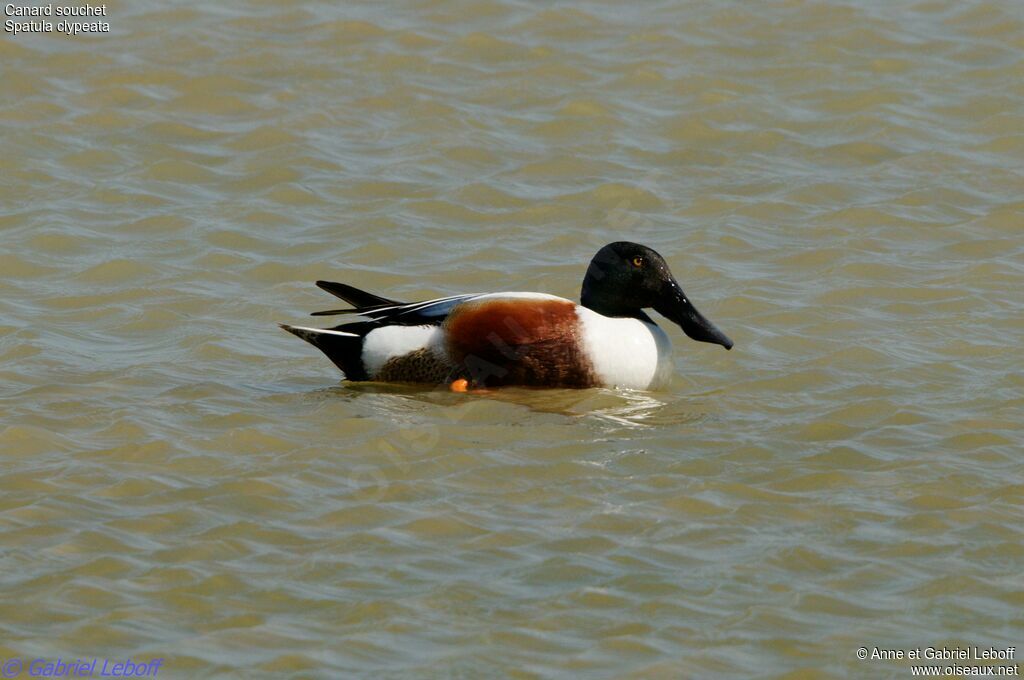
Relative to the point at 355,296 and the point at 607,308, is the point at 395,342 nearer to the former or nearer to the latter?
the point at 355,296

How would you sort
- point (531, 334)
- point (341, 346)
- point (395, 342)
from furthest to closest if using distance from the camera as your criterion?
point (341, 346)
point (395, 342)
point (531, 334)

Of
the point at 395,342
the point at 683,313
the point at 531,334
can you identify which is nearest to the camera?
the point at 531,334

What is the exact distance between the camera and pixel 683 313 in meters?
7.83

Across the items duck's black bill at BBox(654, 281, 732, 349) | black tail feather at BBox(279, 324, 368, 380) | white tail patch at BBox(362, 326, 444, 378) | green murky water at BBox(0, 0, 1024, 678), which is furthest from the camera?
duck's black bill at BBox(654, 281, 732, 349)

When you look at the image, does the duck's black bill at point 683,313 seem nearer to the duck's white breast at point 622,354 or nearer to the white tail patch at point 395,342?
the duck's white breast at point 622,354

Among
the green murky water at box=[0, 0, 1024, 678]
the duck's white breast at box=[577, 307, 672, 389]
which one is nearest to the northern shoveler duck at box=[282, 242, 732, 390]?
the duck's white breast at box=[577, 307, 672, 389]

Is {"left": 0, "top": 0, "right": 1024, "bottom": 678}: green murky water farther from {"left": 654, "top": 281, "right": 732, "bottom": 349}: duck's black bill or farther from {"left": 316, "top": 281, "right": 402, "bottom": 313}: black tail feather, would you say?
{"left": 316, "top": 281, "right": 402, "bottom": 313}: black tail feather

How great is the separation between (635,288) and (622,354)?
0.43 metres

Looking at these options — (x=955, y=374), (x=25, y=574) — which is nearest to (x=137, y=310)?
(x=25, y=574)

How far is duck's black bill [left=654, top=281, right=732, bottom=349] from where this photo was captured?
25.6 ft

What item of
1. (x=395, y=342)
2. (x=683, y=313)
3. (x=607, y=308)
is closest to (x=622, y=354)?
(x=607, y=308)

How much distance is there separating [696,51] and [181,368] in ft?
18.3

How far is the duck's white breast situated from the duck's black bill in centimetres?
27

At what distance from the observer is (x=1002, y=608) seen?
5.07 meters
